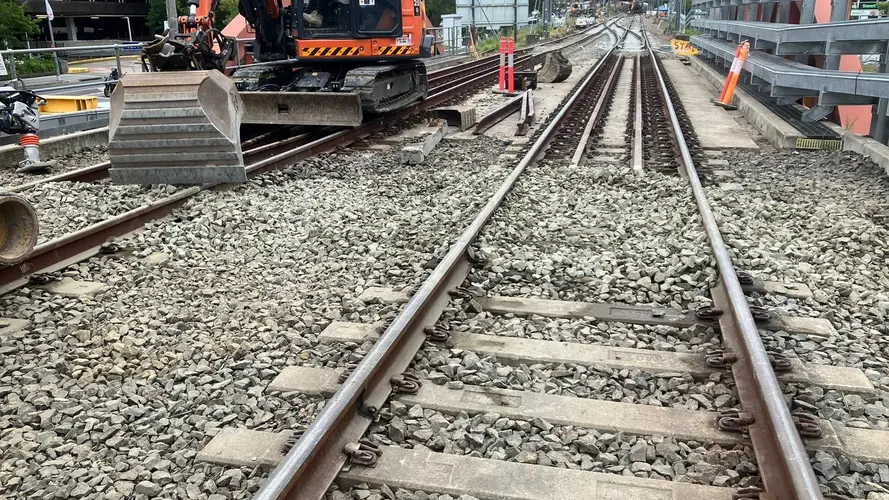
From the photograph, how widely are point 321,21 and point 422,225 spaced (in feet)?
21.7

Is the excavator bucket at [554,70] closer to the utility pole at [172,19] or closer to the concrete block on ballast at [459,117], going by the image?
the concrete block on ballast at [459,117]

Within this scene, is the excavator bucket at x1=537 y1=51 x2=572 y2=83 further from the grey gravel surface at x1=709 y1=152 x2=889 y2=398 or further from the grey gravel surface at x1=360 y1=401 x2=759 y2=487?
the grey gravel surface at x1=360 y1=401 x2=759 y2=487

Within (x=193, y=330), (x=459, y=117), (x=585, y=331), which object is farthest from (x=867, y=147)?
(x=193, y=330)

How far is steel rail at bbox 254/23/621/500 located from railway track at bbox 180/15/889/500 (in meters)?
0.01

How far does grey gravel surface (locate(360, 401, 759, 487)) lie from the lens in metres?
2.89

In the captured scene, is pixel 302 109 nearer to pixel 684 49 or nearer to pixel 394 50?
pixel 394 50

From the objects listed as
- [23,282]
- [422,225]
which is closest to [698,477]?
[422,225]

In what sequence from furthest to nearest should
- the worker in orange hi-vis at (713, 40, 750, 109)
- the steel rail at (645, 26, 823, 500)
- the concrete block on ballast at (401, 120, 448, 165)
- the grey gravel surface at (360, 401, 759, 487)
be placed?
the worker in orange hi-vis at (713, 40, 750, 109) → the concrete block on ballast at (401, 120, 448, 165) → the grey gravel surface at (360, 401, 759, 487) → the steel rail at (645, 26, 823, 500)

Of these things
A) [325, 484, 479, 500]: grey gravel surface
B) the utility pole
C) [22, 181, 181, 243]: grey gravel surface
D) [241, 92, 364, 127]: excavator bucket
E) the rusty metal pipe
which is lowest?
[325, 484, 479, 500]: grey gravel surface

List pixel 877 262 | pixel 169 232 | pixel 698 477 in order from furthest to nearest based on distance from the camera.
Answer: pixel 169 232
pixel 877 262
pixel 698 477

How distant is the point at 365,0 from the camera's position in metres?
11.2

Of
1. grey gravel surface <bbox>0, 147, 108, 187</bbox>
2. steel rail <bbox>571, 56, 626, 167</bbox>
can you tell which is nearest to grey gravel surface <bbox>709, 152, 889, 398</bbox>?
steel rail <bbox>571, 56, 626, 167</bbox>

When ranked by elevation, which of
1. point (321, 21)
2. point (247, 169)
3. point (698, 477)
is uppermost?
point (321, 21)

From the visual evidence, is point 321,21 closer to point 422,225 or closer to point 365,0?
point 365,0
